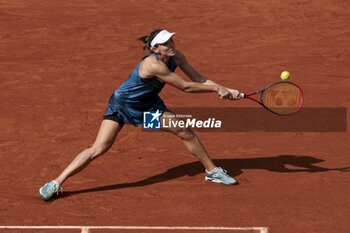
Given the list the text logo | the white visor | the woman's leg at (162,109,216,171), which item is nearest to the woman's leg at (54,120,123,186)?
the text logo

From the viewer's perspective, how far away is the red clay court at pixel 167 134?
7477mm

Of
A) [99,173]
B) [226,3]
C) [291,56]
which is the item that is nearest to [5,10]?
[226,3]

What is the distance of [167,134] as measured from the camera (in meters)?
10.1

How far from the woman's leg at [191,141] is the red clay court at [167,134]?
0.32 meters

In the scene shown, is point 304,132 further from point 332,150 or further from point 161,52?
point 161,52

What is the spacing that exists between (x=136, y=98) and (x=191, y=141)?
0.85m

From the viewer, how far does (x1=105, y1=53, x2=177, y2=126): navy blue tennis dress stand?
7.82 m

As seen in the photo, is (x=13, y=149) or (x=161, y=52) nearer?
(x=161, y=52)

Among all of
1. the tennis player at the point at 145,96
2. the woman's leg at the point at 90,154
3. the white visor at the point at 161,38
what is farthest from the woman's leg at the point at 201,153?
the white visor at the point at 161,38

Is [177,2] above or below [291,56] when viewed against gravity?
above

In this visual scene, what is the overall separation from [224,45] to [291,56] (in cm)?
150

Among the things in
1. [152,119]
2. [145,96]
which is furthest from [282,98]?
[145,96]

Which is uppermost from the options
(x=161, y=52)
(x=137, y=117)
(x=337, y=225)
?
(x=161, y=52)

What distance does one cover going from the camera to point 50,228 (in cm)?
711
